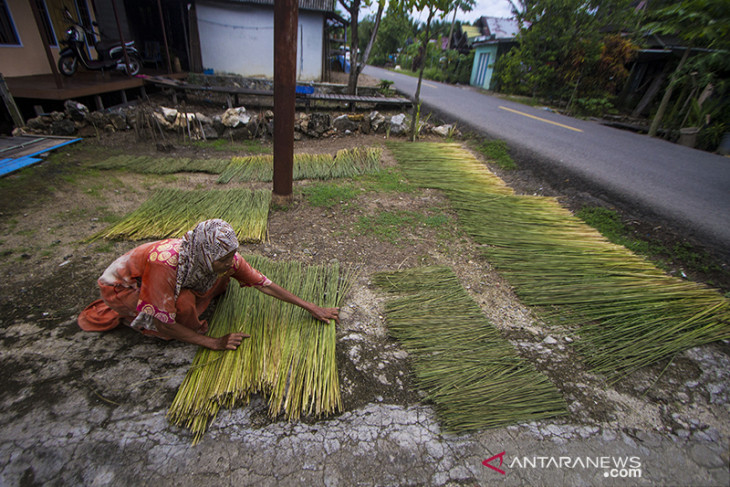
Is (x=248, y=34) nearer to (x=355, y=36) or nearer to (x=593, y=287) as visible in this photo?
(x=355, y=36)

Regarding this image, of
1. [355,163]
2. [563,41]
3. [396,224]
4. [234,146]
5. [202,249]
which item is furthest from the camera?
[563,41]

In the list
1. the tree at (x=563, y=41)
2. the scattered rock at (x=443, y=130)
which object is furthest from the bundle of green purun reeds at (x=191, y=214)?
the tree at (x=563, y=41)

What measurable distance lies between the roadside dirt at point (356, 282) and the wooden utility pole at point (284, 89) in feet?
1.17

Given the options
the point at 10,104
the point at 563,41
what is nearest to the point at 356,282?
the point at 10,104

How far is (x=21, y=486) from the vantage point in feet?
4.09

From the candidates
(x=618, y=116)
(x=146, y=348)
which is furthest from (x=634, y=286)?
(x=618, y=116)

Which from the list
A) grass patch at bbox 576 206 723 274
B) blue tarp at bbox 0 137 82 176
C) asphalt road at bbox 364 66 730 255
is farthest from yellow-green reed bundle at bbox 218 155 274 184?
asphalt road at bbox 364 66 730 255

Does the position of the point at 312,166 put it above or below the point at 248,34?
below

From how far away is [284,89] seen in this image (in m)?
3.00

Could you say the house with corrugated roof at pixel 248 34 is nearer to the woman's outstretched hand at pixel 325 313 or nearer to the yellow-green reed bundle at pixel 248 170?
the yellow-green reed bundle at pixel 248 170

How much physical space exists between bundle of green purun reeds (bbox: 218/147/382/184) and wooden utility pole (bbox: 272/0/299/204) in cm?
88

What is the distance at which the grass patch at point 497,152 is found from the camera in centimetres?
517

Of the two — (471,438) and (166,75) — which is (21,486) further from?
(166,75)

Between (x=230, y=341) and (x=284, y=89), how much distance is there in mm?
2301
